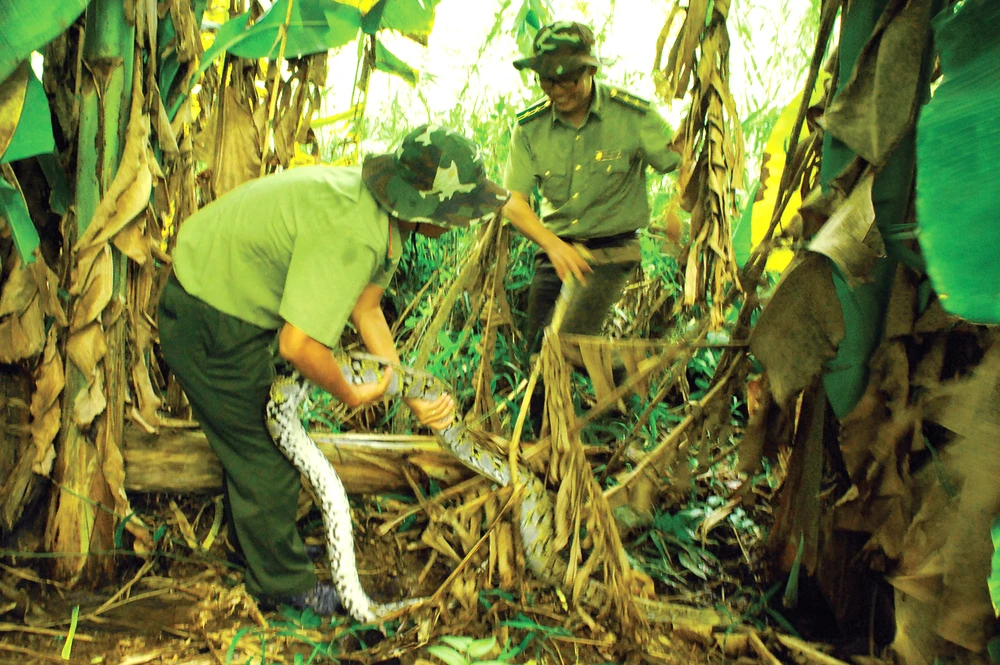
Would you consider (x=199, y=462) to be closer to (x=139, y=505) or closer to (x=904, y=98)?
(x=139, y=505)

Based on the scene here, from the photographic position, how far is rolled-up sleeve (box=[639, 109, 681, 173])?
9.93ft

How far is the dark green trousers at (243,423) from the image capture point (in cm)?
201

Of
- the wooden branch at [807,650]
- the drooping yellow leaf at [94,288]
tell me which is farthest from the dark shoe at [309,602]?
the wooden branch at [807,650]

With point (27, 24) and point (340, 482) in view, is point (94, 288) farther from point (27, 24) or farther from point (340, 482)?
point (340, 482)

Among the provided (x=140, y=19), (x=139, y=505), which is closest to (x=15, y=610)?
(x=139, y=505)

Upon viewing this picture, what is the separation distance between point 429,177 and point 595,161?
1.47 m

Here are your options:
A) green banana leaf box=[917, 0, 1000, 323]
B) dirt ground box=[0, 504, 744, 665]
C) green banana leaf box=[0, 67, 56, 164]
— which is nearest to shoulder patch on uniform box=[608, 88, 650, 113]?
green banana leaf box=[917, 0, 1000, 323]

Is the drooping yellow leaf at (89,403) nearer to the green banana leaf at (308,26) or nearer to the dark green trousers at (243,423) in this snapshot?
the dark green trousers at (243,423)

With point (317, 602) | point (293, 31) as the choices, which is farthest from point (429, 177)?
point (317, 602)

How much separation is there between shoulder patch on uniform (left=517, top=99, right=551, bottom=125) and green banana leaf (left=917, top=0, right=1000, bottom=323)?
2.01 m

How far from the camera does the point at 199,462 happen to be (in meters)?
2.27

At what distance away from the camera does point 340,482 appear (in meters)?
2.20

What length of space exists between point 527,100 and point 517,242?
0.84 meters

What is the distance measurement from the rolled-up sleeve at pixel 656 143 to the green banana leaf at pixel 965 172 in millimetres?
1712
